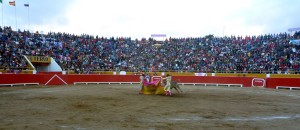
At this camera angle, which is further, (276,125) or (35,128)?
(276,125)

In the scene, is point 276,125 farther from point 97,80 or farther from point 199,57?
point 199,57

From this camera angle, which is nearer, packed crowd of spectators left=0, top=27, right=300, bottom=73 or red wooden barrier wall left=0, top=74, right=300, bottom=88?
red wooden barrier wall left=0, top=74, right=300, bottom=88

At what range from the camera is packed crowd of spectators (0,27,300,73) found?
35.3 meters

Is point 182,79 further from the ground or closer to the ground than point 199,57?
closer to the ground

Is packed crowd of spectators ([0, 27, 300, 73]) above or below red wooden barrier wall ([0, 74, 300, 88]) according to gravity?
above

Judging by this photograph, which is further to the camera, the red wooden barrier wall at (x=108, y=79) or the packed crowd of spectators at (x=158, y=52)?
the packed crowd of spectators at (x=158, y=52)

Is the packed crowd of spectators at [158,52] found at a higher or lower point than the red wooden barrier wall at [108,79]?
higher

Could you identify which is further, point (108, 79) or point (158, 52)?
point (158, 52)

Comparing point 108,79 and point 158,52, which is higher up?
point 158,52

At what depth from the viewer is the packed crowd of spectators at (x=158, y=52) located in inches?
1391

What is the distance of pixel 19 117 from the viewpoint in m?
10.1

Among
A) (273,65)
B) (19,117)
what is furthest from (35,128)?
(273,65)

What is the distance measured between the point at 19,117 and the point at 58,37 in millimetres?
34189

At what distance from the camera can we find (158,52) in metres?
46.8
